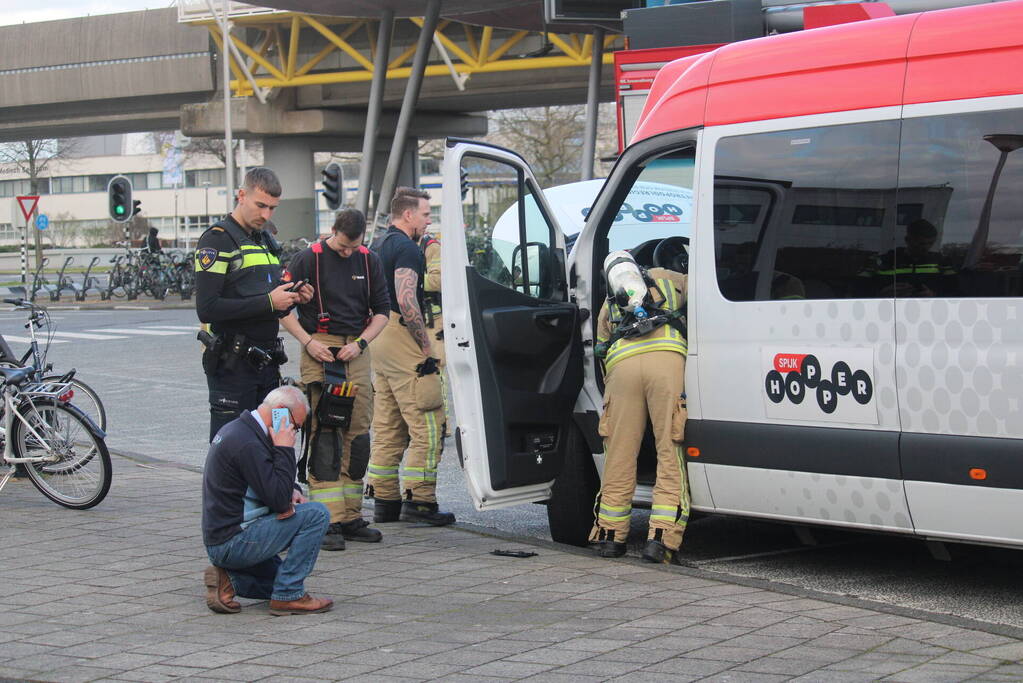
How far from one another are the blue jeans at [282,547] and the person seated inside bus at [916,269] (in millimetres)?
2549

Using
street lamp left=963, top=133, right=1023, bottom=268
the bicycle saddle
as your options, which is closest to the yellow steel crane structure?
the bicycle saddle

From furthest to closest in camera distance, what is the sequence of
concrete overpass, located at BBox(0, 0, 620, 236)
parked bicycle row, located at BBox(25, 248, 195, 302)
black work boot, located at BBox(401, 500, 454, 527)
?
parked bicycle row, located at BBox(25, 248, 195, 302) < concrete overpass, located at BBox(0, 0, 620, 236) < black work boot, located at BBox(401, 500, 454, 527)

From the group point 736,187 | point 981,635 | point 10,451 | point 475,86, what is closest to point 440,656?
point 981,635

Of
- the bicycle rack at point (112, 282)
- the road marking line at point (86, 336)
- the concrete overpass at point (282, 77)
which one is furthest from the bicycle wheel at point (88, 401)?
the bicycle rack at point (112, 282)

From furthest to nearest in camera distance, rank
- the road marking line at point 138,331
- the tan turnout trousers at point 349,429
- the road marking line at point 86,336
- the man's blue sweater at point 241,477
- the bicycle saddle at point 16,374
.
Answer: the road marking line at point 138,331
the road marking line at point 86,336
the bicycle saddle at point 16,374
the tan turnout trousers at point 349,429
the man's blue sweater at point 241,477

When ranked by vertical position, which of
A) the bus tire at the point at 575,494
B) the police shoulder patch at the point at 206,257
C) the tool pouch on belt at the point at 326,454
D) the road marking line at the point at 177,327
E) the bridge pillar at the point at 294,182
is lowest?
the bus tire at the point at 575,494

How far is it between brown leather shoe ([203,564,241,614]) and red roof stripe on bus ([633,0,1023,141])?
2.92m

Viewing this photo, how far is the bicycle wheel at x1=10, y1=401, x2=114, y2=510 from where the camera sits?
8367mm

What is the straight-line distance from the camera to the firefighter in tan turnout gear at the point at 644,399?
22.3 ft

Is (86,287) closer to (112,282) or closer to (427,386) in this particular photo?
(112,282)

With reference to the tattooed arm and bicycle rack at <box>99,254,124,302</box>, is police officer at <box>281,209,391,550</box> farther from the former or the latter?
bicycle rack at <box>99,254,124,302</box>

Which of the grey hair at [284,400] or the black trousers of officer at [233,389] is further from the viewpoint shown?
the black trousers of officer at [233,389]

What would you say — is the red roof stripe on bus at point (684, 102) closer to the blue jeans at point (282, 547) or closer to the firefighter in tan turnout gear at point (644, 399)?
the firefighter in tan turnout gear at point (644, 399)

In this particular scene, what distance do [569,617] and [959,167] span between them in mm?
2401
